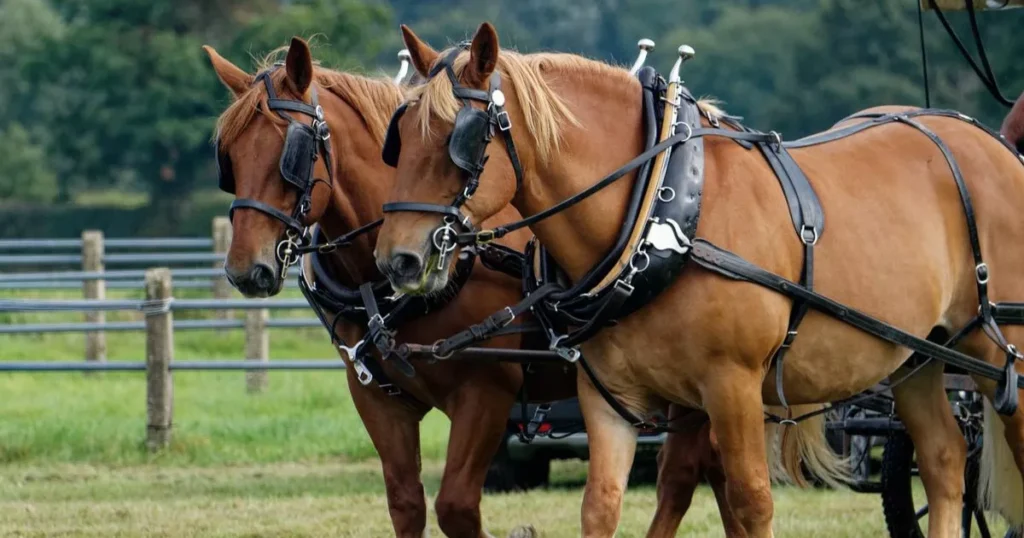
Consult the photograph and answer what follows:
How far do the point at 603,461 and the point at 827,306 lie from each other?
0.79 m

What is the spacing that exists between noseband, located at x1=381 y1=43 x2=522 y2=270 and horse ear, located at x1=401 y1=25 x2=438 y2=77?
20cm

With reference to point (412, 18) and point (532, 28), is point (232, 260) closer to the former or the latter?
point (532, 28)

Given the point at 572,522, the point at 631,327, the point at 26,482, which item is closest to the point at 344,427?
the point at 26,482

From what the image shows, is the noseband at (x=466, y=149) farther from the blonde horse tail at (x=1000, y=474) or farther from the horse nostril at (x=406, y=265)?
the blonde horse tail at (x=1000, y=474)

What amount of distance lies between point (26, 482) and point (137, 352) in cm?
632

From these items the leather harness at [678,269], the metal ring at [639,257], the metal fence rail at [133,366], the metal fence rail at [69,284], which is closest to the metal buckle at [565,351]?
the leather harness at [678,269]

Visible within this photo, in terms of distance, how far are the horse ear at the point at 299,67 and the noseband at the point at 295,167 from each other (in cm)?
5

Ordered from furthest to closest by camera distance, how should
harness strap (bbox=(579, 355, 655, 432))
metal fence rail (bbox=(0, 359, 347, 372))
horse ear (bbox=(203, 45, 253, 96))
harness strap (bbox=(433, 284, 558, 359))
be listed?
metal fence rail (bbox=(0, 359, 347, 372)), horse ear (bbox=(203, 45, 253, 96)), harness strap (bbox=(433, 284, 558, 359)), harness strap (bbox=(579, 355, 655, 432))

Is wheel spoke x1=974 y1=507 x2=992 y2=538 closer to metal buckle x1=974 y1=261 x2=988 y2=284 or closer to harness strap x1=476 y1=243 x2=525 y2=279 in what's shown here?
metal buckle x1=974 y1=261 x2=988 y2=284

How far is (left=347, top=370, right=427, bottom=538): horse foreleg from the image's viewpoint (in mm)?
5328

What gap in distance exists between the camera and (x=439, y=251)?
13.8ft

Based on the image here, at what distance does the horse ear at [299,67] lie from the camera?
5.13 m

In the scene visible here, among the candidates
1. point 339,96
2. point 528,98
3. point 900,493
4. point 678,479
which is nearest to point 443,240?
point 528,98

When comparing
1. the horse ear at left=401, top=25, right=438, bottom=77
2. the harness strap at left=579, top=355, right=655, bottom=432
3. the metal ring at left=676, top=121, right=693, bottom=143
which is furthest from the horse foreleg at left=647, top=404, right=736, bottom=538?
the horse ear at left=401, top=25, right=438, bottom=77
